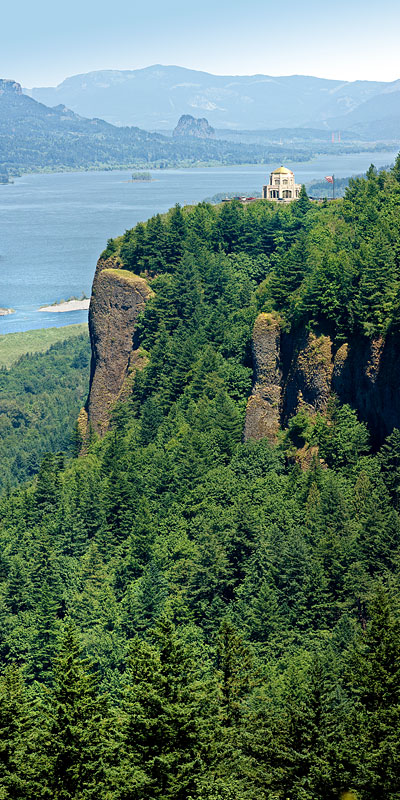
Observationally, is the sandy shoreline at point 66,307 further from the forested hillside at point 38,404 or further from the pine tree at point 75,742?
the pine tree at point 75,742

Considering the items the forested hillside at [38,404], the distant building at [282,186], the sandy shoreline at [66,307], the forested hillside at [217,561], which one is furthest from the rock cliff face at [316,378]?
the sandy shoreline at [66,307]

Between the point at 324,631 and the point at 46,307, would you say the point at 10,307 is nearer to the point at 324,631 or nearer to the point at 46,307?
the point at 46,307

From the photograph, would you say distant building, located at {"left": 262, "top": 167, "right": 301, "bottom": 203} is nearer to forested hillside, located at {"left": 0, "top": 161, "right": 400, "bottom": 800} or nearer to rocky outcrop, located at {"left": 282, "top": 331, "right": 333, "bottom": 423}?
forested hillside, located at {"left": 0, "top": 161, "right": 400, "bottom": 800}

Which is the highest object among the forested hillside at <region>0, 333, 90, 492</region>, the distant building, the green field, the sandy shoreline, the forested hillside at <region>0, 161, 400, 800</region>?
the distant building

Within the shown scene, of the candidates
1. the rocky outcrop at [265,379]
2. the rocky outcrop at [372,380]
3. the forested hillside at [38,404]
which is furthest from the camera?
the forested hillside at [38,404]

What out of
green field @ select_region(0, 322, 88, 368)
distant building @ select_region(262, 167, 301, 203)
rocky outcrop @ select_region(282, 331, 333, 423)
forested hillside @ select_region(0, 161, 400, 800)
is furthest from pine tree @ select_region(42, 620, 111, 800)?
green field @ select_region(0, 322, 88, 368)

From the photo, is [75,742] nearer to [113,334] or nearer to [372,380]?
[372,380]

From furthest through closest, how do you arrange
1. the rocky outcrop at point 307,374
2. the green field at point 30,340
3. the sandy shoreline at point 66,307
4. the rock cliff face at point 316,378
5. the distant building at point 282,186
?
the sandy shoreline at point 66,307
the green field at point 30,340
the distant building at point 282,186
the rocky outcrop at point 307,374
the rock cliff face at point 316,378

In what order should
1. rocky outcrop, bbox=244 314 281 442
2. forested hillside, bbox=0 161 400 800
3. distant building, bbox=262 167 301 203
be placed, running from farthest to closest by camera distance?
distant building, bbox=262 167 301 203 < rocky outcrop, bbox=244 314 281 442 < forested hillside, bbox=0 161 400 800

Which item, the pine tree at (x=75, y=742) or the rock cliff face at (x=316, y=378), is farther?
the rock cliff face at (x=316, y=378)
